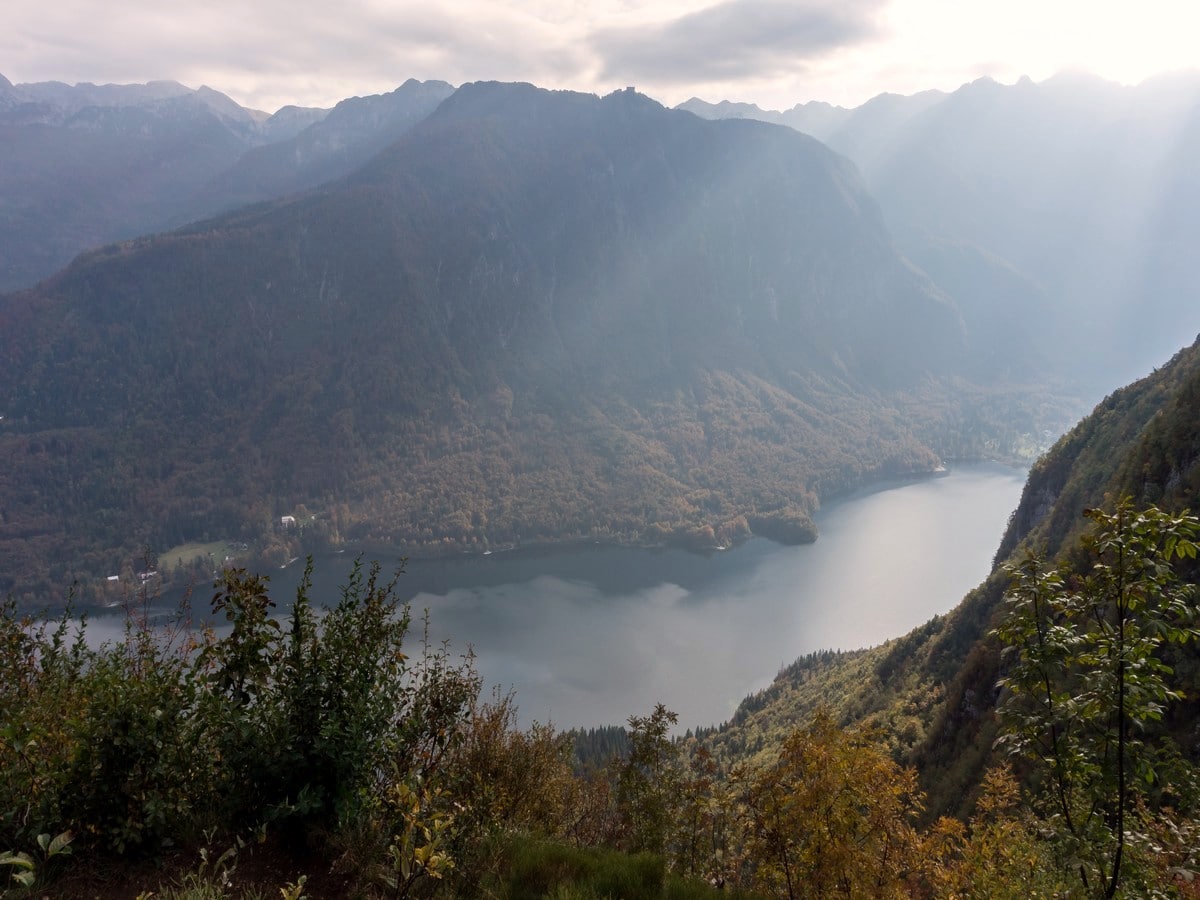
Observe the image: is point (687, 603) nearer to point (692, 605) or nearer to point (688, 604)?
point (688, 604)

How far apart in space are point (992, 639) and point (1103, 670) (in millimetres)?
21180

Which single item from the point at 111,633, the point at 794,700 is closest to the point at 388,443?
the point at 111,633

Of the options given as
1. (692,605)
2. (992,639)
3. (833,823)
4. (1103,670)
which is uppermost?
(1103,670)

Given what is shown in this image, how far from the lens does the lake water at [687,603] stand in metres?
65.1

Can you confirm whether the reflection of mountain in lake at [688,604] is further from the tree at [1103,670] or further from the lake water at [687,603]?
the tree at [1103,670]

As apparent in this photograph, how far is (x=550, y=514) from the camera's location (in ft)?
405

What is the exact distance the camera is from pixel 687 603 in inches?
3374

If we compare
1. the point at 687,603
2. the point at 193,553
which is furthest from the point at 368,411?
the point at 687,603

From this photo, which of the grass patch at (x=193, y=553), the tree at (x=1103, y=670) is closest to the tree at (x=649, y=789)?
the tree at (x=1103, y=670)

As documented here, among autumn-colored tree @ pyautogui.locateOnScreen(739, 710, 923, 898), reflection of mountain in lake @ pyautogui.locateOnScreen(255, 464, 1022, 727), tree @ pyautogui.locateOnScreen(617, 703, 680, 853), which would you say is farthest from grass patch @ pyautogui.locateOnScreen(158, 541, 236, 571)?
autumn-colored tree @ pyautogui.locateOnScreen(739, 710, 923, 898)

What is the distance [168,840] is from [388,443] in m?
153

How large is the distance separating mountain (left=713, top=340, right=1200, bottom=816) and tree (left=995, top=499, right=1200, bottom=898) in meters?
0.47

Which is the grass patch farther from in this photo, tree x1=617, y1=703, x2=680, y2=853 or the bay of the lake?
tree x1=617, y1=703, x2=680, y2=853

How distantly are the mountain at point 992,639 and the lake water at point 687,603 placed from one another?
17.3 metres
